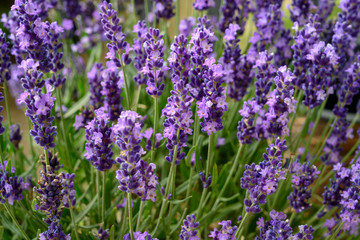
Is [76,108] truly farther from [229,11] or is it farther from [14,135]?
[229,11]

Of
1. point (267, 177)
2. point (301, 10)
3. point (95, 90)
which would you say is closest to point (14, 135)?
point (95, 90)

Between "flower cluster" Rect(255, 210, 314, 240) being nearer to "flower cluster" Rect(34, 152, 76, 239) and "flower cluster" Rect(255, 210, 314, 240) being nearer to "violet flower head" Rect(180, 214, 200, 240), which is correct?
"violet flower head" Rect(180, 214, 200, 240)

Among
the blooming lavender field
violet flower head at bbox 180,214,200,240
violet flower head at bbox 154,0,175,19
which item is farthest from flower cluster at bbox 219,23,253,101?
violet flower head at bbox 180,214,200,240

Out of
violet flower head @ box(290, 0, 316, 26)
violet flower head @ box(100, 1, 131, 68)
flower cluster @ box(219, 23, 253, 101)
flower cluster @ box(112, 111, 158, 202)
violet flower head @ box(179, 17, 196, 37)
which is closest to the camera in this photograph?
flower cluster @ box(112, 111, 158, 202)

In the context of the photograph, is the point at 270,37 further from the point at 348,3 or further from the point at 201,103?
the point at 201,103

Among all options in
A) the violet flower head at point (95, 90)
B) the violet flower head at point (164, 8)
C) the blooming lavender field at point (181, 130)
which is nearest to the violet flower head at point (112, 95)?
the blooming lavender field at point (181, 130)

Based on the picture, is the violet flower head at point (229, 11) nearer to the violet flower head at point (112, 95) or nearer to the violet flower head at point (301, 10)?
the violet flower head at point (301, 10)
